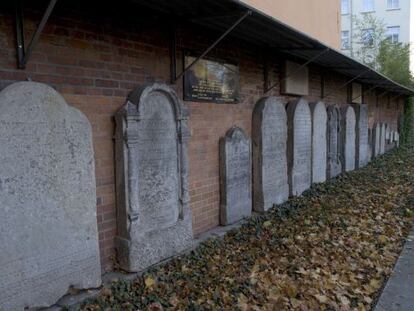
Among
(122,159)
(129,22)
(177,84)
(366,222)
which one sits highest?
(129,22)

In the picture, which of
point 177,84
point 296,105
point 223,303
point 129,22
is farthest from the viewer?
point 296,105

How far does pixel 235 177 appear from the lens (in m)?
5.43

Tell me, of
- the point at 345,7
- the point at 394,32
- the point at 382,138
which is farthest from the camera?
the point at 345,7

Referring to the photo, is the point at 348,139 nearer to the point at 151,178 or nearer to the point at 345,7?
the point at 151,178

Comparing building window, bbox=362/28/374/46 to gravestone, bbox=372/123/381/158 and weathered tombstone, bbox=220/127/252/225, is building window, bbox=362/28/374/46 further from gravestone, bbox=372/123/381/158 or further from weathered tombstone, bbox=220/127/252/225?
weathered tombstone, bbox=220/127/252/225

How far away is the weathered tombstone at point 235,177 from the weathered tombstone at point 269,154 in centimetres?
23

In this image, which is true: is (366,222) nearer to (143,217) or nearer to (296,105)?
(296,105)

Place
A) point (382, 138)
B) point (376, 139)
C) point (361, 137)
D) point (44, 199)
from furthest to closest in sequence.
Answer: point (382, 138), point (376, 139), point (361, 137), point (44, 199)

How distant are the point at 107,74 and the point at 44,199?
130 centimetres

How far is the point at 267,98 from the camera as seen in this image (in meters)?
6.12

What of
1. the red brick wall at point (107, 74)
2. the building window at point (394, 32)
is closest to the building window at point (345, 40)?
the building window at point (394, 32)

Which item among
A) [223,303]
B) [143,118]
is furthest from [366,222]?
[143,118]

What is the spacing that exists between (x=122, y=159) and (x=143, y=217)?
0.61m

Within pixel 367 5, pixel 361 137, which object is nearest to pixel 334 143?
pixel 361 137
